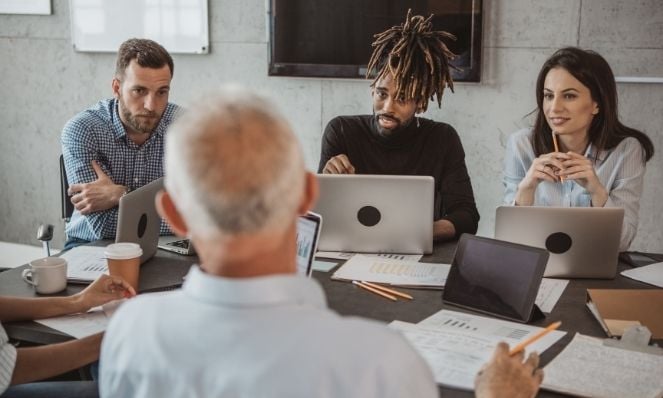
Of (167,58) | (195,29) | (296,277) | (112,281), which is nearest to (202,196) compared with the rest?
(296,277)

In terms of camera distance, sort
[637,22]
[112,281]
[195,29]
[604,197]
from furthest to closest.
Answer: [195,29], [637,22], [604,197], [112,281]

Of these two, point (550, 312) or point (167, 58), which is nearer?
point (550, 312)

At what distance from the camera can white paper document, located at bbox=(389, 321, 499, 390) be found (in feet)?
4.49

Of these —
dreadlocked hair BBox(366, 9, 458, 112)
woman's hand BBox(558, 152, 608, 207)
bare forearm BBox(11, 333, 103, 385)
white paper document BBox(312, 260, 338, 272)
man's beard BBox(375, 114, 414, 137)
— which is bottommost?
bare forearm BBox(11, 333, 103, 385)

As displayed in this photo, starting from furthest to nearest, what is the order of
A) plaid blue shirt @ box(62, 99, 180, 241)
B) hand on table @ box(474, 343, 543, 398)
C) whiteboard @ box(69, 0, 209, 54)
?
whiteboard @ box(69, 0, 209, 54), plaid blue shirt @ box(62, 99, 180, 241), hand on table @ box(474, 343, 543, 398)

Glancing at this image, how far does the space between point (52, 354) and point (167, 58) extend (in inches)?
62.8

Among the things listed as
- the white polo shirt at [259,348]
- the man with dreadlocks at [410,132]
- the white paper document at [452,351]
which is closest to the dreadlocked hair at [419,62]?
the man with dreadlocks at [410,132]

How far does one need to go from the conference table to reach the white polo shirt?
0.74 m

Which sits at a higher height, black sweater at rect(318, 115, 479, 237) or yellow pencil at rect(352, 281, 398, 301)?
black sweater at rect(318, 115, 479, 237)

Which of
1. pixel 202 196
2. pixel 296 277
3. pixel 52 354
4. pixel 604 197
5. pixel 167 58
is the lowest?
pixel 52 354

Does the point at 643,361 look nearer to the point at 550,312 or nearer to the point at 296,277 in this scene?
the point at 550,312

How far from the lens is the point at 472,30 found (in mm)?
3434

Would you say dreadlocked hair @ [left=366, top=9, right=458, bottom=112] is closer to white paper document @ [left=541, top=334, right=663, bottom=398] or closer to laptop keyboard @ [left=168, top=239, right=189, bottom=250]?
laptop keyboard @ [left=168, top=239, right=189, bottom=250]

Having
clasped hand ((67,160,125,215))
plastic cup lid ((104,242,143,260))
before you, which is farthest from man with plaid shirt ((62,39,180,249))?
plastic cup lid ((104,242,143,260))
